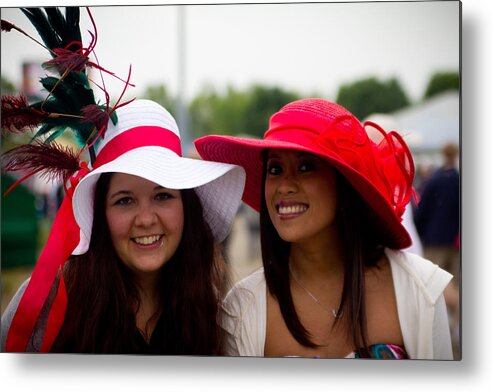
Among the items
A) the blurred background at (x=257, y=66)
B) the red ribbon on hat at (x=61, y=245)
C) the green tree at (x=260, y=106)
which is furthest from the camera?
the green tree at (x=260, y=106)

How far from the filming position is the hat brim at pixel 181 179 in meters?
2.20

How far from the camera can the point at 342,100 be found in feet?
7.84

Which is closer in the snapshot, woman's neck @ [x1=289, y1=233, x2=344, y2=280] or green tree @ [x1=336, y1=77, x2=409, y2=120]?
woman's neck @ [x1=289, y1=233, x2=344, y2=280]

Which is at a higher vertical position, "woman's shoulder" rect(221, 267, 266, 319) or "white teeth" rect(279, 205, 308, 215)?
"white teeth" rect(279, 205, 308, 215)

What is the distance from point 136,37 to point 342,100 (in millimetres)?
697

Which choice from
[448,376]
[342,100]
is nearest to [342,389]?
[448,376]

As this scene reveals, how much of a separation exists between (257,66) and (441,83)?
1.97 ft

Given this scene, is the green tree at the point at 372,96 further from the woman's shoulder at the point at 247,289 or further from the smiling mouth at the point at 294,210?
the woman's shoulder at the point at 247,289

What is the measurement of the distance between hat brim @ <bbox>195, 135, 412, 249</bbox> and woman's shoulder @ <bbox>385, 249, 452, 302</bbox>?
4 cm

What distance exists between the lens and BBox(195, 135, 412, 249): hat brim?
2.15 meters

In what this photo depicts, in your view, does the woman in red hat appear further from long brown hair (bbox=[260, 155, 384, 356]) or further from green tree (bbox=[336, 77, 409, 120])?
green tree (bbox=[336, 77, 409, 120])

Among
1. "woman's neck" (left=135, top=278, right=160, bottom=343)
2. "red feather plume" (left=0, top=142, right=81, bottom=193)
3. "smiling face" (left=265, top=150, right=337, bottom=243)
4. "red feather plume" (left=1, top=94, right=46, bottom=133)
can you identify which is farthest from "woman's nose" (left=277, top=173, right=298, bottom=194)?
"red feather plume" (left=1, top=94, right=46, bottom=133)

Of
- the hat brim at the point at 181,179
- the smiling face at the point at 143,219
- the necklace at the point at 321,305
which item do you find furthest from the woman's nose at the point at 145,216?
the necklace at the point at 321,305

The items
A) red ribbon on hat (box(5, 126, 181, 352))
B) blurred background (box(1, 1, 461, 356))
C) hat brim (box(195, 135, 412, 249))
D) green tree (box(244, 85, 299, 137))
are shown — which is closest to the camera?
hat brim (box(195, 135, 412, 249))
